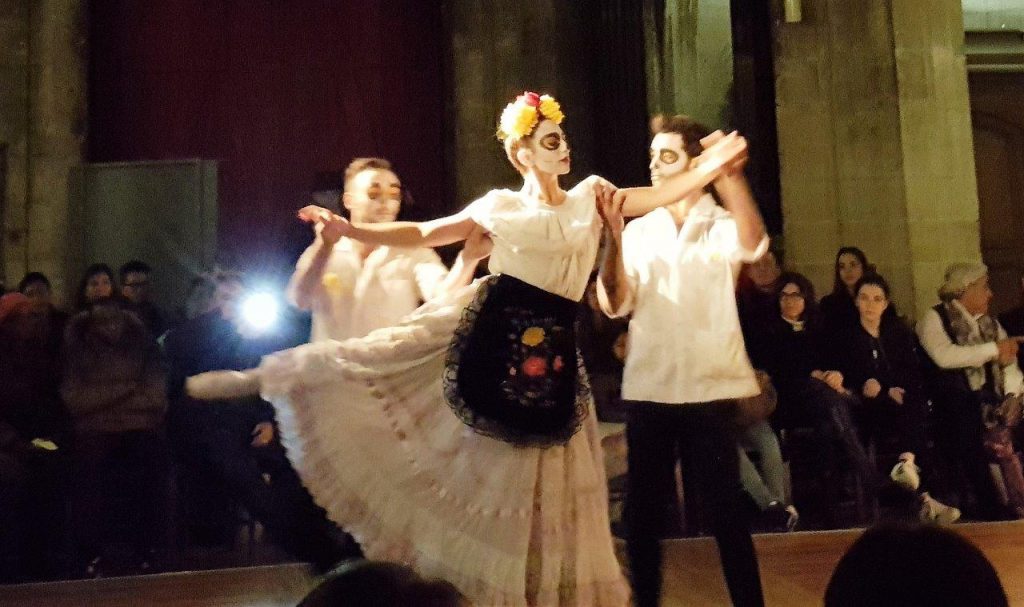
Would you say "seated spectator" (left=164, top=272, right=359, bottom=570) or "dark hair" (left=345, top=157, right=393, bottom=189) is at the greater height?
"dark hair" (left=345, top=157, right=393, bottom=189)

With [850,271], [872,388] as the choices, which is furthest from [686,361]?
[850,271]

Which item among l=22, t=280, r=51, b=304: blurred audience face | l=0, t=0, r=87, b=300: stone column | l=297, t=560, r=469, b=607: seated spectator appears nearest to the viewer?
l=297, t=560, r=469, b=607: seated spectator

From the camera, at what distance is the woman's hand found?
5.31 metres

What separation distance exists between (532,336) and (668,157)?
0.72 meters

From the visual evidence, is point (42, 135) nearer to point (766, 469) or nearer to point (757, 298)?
point (757, 298)

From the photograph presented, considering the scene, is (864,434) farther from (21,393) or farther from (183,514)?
(21,393)

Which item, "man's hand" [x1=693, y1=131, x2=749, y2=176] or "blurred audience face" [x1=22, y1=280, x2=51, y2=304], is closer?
"man's hand" [x1=693, y1=131, x2=749, y2=176]

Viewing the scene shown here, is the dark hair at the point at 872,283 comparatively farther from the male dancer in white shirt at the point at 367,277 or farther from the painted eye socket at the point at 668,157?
the male dancer in white shirt at the point at 367,277

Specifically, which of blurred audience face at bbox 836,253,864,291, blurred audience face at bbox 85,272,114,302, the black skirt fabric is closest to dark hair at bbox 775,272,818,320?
blurred audience face at bbox 836,253,864,291

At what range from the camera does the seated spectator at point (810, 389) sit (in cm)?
523

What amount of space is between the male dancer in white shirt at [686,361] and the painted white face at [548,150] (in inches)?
8.1

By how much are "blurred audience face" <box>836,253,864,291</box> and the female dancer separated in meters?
3.31

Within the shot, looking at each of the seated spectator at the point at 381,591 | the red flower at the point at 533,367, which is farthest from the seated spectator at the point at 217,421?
the seated spectator at the point at 381,591

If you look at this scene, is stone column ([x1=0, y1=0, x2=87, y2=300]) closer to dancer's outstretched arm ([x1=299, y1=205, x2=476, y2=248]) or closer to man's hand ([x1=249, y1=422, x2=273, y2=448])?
man's hand ([x1=249, y1=422, x2=273, y2=448])
